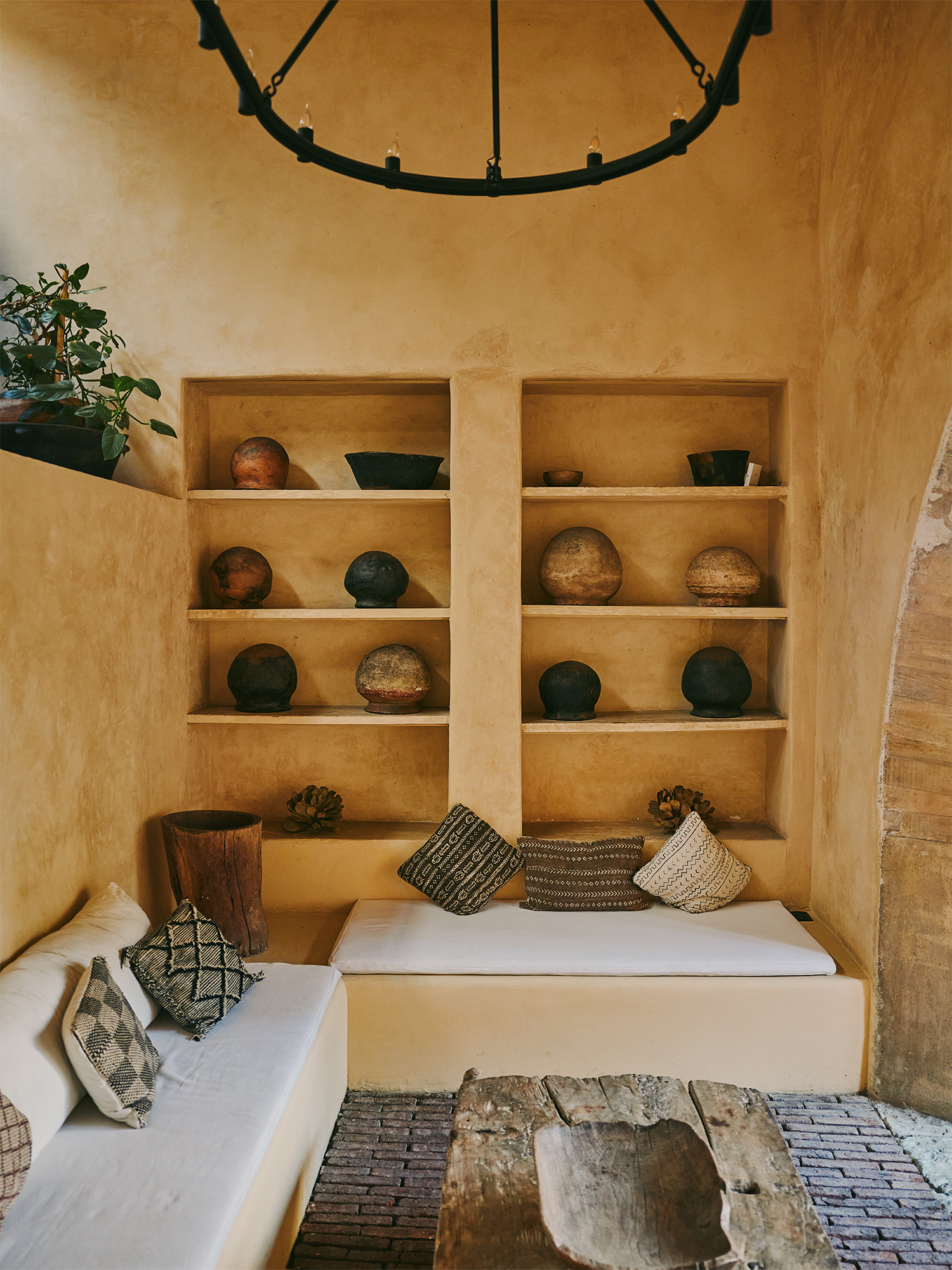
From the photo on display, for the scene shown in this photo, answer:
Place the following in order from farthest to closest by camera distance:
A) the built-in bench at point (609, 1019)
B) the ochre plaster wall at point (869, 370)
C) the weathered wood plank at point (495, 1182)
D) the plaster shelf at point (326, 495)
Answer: the plaster shelf at point (326, 495) → the built-in bench at point (609, 1019) → the ochre plaster wall at point (869, 370) → the weathered wood plank at point (495, 1182)

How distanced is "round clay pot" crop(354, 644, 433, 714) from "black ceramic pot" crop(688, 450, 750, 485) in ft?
4.51

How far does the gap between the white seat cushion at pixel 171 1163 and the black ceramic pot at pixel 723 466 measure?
2.47m

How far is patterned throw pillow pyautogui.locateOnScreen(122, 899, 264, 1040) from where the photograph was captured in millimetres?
2434

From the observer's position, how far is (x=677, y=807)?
367cm

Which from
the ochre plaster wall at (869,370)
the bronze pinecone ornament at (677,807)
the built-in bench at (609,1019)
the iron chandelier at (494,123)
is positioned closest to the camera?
the iron chandelier at (494,123)

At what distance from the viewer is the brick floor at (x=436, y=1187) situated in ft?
7.25

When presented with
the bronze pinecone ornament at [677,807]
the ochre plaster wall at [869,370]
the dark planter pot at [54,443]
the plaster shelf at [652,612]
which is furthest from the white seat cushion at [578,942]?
the dark planter pot at [54,443]

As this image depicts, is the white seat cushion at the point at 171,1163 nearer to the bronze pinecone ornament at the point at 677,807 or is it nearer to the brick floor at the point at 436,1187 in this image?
the brick floor at the point at 436,1187

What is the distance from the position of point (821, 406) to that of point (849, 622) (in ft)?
2.90

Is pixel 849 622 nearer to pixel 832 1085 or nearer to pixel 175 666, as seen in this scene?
pixel 832 1085

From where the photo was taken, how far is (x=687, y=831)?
3.41 m

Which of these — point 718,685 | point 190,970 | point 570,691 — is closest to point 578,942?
point 570,691

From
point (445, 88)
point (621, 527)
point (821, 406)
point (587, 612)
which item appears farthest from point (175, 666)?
point (821, 406)

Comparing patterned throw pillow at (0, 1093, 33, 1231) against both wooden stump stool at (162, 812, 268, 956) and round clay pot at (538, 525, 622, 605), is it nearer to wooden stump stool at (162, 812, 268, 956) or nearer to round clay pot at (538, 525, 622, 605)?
wooden stump stool at (162, 812, 268, 956)
